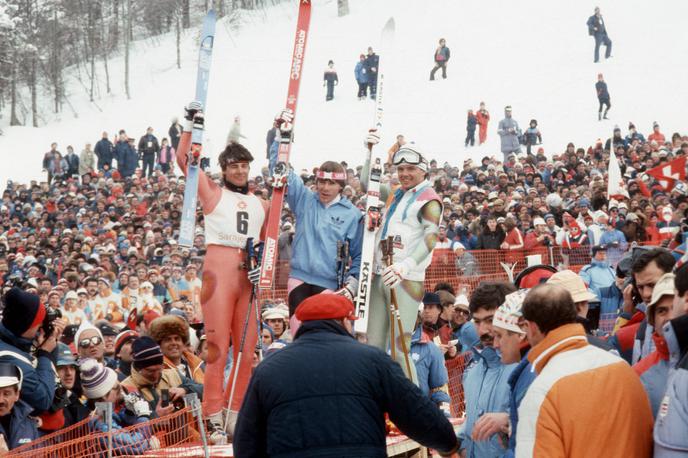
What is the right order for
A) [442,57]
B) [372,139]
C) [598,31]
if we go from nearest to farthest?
[372,139], [598,31], [442,57]

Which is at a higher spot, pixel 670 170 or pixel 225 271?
pixel 670 170

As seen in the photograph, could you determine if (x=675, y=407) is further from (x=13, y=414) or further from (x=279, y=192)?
(x=279, y=192)

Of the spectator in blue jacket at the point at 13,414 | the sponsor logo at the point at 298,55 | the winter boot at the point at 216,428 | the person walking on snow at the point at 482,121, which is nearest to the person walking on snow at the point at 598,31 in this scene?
the person walking on snow at the point at 482,121

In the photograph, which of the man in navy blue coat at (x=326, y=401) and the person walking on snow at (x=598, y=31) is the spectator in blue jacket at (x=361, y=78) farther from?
the man in navy blue coat at (x=326, y=401)

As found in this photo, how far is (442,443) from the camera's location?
13.9ft

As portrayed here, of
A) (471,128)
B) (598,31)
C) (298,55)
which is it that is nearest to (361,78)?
(471,128)

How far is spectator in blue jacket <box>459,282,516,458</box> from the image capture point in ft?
15.8

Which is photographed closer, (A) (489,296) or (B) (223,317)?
(A) (489,296)

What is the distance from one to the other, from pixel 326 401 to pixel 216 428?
298cm

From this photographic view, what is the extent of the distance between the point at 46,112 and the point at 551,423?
46080 millimetres

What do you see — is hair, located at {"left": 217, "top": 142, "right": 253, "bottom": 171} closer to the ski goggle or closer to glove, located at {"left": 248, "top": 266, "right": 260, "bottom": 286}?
glove, located at {"left": 248, "top": 266, "right": 260, "bottom": 286}

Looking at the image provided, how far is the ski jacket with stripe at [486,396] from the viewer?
4801 millimetres

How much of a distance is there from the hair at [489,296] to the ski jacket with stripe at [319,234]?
1967mm

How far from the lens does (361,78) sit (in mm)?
37156
